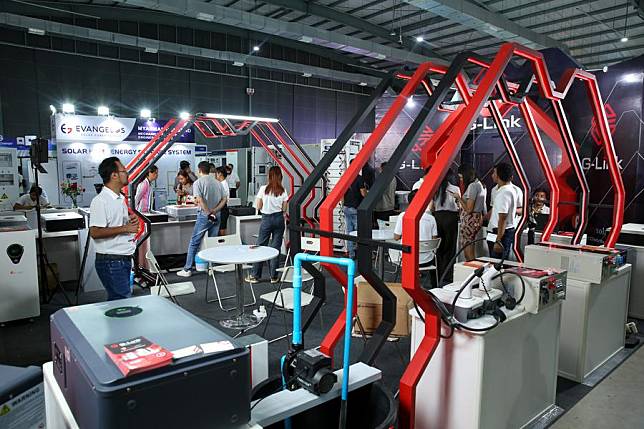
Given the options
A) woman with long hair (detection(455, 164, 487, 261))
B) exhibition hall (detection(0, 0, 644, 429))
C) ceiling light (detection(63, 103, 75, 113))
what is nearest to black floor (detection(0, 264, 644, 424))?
exhibition hall (detection(0, 0, 644, 429))

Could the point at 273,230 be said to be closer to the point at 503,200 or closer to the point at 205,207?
the point at 205,207

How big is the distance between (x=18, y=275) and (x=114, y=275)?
1646 mm

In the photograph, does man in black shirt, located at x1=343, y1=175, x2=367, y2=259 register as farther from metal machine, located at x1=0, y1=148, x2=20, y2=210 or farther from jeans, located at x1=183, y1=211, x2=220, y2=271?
metal machine, located at x1=0, y1=148, x2=20, y2=210

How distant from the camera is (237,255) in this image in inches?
164

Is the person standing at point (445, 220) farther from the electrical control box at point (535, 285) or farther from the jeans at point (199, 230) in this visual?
the jeans at point (199, 230)

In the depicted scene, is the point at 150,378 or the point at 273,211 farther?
the point at 273,211

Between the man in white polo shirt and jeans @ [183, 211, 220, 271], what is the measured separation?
111 inches

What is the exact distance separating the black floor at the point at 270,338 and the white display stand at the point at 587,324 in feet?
0.49

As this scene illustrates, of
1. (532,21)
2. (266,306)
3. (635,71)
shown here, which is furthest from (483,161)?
(266,306)

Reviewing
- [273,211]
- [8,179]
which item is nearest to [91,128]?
[8,179]

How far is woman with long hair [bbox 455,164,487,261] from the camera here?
587 centimetres

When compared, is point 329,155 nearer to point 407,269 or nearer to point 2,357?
point 407,269

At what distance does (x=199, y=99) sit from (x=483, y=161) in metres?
8.11

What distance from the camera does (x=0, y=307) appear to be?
14.4 feet
